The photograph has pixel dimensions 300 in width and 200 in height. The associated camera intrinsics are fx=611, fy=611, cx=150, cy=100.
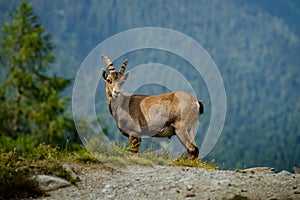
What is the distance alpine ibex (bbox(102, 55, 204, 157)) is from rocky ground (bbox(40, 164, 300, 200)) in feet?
8.10

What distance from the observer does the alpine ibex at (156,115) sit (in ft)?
55.0

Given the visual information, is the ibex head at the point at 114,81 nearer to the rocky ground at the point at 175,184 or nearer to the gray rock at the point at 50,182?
the rocky ground at the point at 175,184

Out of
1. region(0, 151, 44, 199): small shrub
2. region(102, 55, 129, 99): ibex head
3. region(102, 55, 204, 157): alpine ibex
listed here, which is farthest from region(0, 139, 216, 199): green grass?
region(102, 55, 129, 99): ibex head

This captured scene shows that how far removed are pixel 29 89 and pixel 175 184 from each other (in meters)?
37.3

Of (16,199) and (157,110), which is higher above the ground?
(157,110)

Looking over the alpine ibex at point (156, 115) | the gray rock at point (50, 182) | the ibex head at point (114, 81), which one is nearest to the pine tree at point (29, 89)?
the alpine ibex at point (156, 115)

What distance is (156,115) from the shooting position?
16953 millimetres

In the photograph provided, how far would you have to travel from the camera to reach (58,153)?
1509 centimetres

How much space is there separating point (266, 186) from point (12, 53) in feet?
133

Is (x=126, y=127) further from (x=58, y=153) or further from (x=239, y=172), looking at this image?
(x=239, y=172)

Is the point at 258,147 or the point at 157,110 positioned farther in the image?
the point at 258,147

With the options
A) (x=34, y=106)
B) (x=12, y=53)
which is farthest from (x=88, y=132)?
(x=12, y=53)

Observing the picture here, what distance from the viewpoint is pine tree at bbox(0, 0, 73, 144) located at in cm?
4581

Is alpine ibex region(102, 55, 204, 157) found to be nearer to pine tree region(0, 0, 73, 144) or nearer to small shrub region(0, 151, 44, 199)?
small shrub region(0, 151, 44, 199)
